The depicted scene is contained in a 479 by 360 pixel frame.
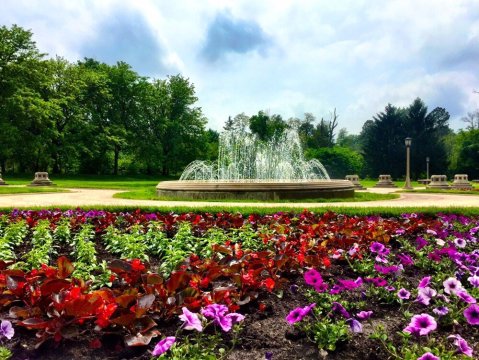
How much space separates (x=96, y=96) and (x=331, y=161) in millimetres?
24653

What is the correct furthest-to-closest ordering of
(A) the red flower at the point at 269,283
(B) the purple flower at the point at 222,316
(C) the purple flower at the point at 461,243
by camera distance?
(C) the purple flower at the point at 461,243 < (A) the red flower at the point at 269,283 < (B) the purple flower at the point at 222,316

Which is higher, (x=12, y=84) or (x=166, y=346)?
(x=12, y=84)

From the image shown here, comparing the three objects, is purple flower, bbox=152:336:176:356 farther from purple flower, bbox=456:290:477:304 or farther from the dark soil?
purple flower, bbox=456:290:477:304

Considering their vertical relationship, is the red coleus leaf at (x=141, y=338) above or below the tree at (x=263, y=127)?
below

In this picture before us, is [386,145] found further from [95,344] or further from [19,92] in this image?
[95,344]

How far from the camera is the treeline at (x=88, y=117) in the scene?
31.1 metres

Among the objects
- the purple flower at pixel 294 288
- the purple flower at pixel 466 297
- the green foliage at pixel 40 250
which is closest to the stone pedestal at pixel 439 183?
the green foliage at pixel 40 250

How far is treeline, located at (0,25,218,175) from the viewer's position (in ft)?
102

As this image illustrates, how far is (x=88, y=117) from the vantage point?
37.9 metres

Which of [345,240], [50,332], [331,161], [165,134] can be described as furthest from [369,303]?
[331,161]

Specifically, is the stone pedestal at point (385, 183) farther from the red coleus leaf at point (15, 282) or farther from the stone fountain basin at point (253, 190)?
the red coleus leaf at point (15, 282)

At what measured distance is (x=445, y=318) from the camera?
2.74 meters

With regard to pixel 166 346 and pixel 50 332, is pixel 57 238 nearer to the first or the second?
pixel 50 332

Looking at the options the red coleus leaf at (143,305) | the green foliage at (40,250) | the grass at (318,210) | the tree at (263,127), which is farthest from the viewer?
the tree at (263,127)
